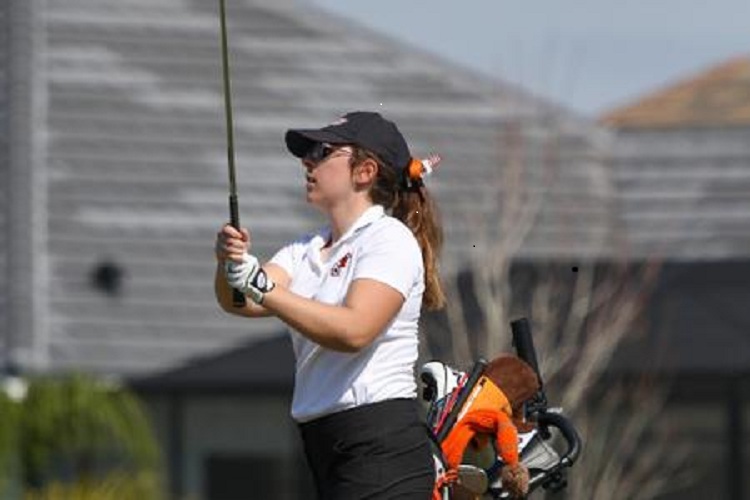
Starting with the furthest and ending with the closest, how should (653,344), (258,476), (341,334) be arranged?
(258,476)
(653,344)
(341,334)

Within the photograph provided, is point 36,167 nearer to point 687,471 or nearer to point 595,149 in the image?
point 595,149

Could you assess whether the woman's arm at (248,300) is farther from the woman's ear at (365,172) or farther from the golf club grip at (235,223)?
the woman's ear at (365,172)

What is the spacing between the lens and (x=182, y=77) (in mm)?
26297

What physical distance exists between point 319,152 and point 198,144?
18.7 meters

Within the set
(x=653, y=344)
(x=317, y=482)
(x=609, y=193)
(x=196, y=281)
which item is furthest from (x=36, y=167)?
(x=317, y=482)

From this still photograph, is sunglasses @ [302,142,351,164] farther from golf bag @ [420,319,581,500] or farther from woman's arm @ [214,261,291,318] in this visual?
golf bag @ [420,319,581,500]

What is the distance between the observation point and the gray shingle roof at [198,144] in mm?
24906

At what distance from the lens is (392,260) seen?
7.16m

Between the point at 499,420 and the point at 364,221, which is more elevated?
the point at 364,221

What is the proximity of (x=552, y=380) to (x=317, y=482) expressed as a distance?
1142 centimetres

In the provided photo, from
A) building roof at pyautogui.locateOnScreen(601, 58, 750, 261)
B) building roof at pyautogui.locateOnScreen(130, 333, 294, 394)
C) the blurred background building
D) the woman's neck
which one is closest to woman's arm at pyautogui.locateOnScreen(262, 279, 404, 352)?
the woman's neck

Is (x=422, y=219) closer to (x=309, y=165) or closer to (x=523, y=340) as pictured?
(x=309, y=165)

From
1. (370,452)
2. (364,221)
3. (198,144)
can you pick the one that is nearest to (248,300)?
(364,221)

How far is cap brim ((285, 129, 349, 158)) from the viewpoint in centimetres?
725
